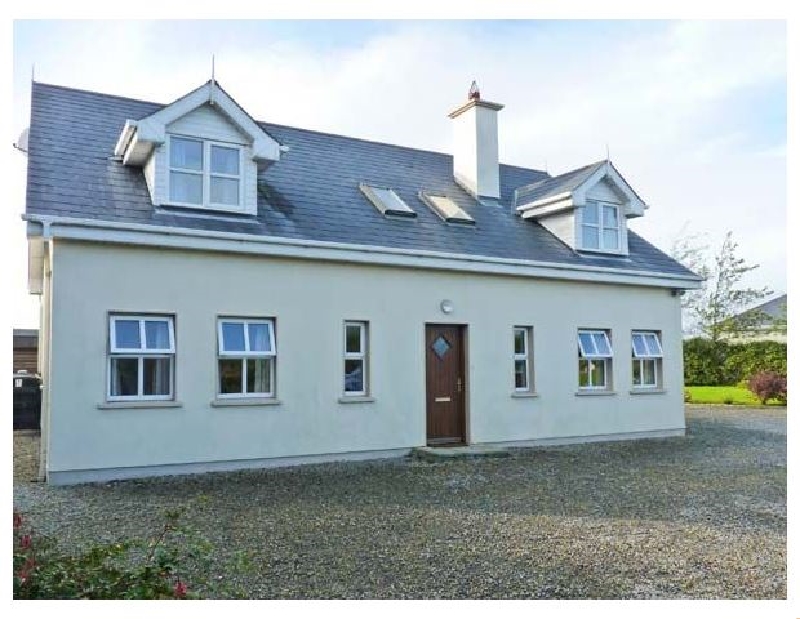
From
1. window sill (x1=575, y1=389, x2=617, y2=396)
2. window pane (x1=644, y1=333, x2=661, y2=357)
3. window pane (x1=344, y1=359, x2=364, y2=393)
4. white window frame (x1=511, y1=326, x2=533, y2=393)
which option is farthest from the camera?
window pane (x1=644, y1=333, x2=661, y2=357)

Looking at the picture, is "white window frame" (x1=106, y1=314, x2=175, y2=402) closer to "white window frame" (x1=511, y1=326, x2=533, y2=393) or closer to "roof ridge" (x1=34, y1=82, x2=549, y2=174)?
"roof ridge" (x1=34, y1=82, x2=549, y2=174)

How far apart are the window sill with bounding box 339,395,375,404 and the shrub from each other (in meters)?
19.2

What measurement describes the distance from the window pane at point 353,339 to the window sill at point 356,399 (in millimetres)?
815

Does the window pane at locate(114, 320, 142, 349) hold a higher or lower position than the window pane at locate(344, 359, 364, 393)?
higher

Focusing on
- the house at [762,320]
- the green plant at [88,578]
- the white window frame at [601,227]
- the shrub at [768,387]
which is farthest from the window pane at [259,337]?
the house at [762,320]

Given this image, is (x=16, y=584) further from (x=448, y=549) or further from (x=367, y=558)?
(x=448, y=549)

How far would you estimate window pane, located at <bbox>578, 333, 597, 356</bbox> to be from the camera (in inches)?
613

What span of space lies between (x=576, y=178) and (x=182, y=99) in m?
8.95

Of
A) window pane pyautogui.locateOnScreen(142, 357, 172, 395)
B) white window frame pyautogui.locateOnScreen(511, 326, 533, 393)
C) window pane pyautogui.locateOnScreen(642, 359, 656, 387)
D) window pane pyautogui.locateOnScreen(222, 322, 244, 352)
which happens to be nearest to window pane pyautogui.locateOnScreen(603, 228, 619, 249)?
window pane pyautogui.locateOnScreen(642, 359, 656, 387)

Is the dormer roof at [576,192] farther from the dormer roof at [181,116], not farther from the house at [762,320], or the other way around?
the house at [762,320]

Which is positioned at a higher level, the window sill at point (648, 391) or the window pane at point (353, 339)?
the window pane at point (353, 339)

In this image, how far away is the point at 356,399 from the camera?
41.4ft

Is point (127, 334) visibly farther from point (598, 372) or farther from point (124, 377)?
point (598, 372)

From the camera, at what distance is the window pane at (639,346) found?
54.1 feet
